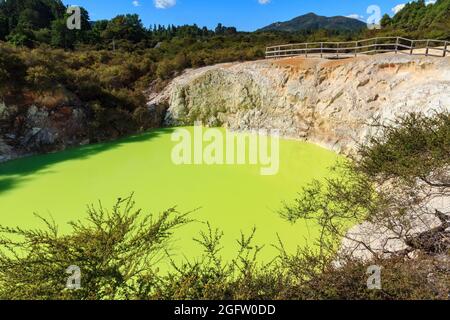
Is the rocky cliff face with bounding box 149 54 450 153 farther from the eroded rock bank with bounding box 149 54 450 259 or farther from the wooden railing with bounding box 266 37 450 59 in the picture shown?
the wooden railing with bounding box 266 37 450 59

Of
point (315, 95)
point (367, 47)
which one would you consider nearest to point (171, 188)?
point (315, 95)

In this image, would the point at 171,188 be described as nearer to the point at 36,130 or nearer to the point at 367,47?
the point at 36,130

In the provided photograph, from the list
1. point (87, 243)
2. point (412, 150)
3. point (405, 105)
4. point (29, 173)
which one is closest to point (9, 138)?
point (29, 173)

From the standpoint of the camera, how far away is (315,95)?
20.2 metres

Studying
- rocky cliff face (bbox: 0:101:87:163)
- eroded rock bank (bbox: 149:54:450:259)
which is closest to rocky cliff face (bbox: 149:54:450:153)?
eroded rock bank (bbox: 149:54:450:259)

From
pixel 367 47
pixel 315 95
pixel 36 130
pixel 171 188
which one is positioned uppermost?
pixel 367 47

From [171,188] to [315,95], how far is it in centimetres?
1154

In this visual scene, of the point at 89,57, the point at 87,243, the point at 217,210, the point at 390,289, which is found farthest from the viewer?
A: the point at 89,57

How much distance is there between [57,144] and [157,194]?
31.2 feet

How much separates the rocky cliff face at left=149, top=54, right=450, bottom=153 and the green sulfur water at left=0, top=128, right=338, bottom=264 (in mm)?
2309

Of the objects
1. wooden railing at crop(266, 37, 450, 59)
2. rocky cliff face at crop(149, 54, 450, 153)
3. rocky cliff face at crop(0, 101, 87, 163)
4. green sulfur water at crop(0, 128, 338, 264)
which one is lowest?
green sulfur water at crop(0, 128, 338, 264)

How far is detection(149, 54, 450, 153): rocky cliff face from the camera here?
1630cm

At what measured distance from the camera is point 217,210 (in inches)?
442
